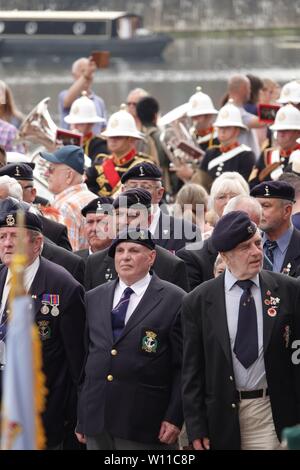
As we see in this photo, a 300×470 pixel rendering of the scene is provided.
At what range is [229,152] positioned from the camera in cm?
1345

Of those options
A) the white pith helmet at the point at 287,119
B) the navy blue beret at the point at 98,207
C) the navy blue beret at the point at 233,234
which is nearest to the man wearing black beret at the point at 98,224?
the navy blue beret at the point at 98,207

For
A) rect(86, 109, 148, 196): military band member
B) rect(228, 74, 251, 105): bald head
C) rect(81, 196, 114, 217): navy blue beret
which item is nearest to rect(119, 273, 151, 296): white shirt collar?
rect(81, 196, 114, 217): navy blue beret

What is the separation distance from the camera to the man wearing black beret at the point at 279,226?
28.9 feet

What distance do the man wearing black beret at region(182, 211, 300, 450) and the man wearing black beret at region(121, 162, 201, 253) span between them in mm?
1954

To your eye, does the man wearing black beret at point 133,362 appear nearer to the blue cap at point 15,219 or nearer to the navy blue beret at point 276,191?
the blue cap at point 15,219

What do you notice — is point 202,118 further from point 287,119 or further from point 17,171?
point 17,171

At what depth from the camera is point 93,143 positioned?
14.1 metres

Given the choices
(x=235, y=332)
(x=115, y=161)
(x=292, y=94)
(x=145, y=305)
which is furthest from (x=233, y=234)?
(x=292, y=94)

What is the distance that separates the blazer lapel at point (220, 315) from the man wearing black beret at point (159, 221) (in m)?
1.96

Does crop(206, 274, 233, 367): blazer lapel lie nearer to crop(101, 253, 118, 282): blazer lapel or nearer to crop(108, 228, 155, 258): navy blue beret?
crop(108, 228, 155, 258): navy blue beret

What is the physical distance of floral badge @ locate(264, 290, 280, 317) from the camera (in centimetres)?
742
